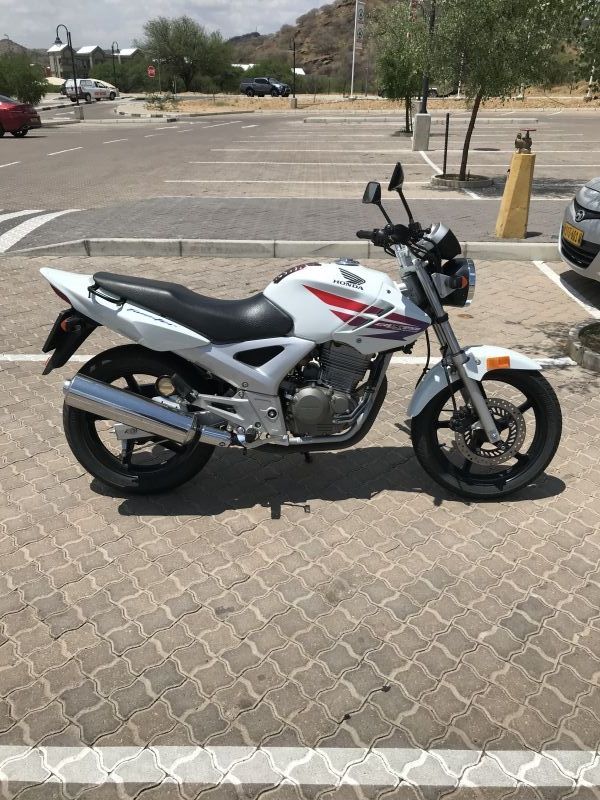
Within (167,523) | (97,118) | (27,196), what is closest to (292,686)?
(167,523)

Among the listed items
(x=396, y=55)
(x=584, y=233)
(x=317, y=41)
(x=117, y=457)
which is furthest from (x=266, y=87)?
(x=317, y=41)

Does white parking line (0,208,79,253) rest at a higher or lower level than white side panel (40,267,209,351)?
lower

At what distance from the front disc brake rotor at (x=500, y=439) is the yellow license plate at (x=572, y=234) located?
3.71 metres

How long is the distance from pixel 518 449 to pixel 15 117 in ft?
83.7

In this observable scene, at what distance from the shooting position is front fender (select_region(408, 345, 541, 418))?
11.1 feet

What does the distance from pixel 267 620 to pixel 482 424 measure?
1.52 m

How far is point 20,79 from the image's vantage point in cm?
3522

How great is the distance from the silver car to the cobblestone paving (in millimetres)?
2810

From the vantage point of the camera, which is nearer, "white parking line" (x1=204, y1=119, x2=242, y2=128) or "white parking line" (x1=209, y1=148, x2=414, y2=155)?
"white parking line" (x1=209, y1=148, x2=414, y2=155)

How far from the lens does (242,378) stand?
329 cm

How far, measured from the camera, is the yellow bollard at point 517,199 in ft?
27.5

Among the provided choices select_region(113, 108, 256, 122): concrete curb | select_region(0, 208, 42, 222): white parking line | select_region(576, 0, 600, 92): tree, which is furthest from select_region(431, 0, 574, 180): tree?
select_region(113, 108, 256, 122): concrete curb

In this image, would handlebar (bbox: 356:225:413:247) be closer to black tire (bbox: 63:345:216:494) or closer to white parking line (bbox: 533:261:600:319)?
black tire (bbox: 63:345:216:494)

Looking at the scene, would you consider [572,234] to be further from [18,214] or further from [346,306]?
[18,214]
